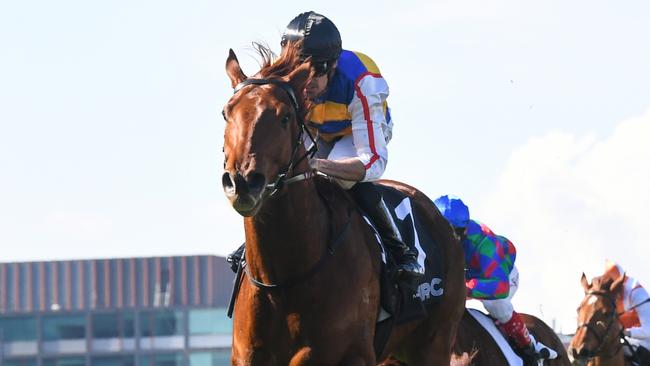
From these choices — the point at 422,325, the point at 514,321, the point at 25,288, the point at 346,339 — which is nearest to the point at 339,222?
the point at 346,339

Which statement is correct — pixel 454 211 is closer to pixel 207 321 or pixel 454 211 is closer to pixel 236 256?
pixel 236 256

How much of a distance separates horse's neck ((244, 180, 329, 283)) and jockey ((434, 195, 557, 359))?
487cm

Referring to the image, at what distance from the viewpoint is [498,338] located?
15930 mm

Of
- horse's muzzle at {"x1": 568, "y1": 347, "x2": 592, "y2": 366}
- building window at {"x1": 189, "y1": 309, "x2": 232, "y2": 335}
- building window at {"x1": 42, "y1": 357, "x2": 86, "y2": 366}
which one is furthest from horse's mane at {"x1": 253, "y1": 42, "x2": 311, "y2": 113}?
building window at {"x1": 42, "y1": 357, "x2": 86, "y2": 366}

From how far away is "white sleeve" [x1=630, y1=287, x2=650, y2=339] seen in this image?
65.0ft

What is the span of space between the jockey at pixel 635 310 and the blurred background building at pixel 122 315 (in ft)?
169

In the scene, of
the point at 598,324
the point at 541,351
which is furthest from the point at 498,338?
the point at 598,324

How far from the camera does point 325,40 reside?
10914 millimetres

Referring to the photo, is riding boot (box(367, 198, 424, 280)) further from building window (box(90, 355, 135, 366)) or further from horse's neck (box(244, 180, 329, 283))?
building window (box(90, 355, 135, 366))

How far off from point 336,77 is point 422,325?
1.87 metres

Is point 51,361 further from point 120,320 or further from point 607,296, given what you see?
point 607,296

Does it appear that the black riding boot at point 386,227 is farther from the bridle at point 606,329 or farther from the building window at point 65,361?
the building window at point 65,361

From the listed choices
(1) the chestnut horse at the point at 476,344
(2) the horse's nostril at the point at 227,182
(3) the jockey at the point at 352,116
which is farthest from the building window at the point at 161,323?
(2) the horse's nostril at the point at 227,182

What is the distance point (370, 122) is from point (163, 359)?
63.7m
